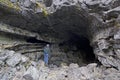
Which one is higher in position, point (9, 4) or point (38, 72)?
point (9, 4)

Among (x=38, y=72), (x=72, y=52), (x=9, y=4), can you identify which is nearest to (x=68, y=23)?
(x=72, y=52)

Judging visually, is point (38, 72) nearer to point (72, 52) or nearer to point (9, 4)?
point (9, 4)

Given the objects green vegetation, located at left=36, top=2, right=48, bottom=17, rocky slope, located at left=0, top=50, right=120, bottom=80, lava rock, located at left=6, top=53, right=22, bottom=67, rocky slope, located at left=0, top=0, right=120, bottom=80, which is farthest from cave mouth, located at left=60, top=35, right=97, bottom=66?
lava rock, located at left=6, top=53, right=22, bottom=67

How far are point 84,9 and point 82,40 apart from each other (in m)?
3.72

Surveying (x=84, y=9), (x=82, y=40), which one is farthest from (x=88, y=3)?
(x=82, y=40)

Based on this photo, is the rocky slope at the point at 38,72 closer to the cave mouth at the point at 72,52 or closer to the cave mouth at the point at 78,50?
the cave mouth at the point at 72,52

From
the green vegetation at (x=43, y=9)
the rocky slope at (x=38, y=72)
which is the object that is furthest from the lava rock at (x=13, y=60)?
the green vegetation at (x=43, y=9)

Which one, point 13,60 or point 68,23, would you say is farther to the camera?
point 68,23

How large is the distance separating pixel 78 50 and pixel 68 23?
2585mm

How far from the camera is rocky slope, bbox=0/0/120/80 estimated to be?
7363 mm

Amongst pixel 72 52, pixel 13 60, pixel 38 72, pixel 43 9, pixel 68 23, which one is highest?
pixel 43 9

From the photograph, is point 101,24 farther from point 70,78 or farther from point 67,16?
point 70,78

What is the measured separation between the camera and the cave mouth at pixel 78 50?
34.8 feet

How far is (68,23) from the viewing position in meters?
9.21
